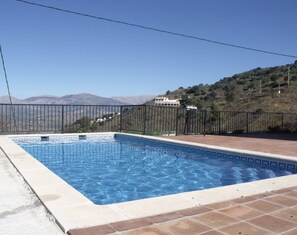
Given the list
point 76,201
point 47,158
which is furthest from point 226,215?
point 47,158

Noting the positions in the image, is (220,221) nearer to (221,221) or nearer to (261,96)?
(221,221)

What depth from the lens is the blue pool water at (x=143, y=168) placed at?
206 inches

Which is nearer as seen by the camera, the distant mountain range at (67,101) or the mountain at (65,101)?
the distant mountain range at (67,101)

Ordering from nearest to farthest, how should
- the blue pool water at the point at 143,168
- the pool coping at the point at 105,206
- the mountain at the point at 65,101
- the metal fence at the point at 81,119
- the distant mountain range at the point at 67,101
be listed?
the pool coping at the point at 105,206
the blue pool water at the point at 143,168
the metal fence at the point at 81,119
the distant mountain range at the point at 67,101
the mountain at the point at 65,101

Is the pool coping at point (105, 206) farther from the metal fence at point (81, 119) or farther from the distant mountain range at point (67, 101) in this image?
the distant mountain range at point (67, 101)

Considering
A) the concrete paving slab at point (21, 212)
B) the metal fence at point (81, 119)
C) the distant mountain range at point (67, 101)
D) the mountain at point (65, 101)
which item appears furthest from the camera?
the mountain at point (65, 101)

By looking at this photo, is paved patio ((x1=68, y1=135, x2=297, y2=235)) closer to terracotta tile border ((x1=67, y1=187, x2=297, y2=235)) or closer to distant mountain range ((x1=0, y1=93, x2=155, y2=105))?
terracotta tile border ((x1=67, y1=187, x2=297, y2=235))

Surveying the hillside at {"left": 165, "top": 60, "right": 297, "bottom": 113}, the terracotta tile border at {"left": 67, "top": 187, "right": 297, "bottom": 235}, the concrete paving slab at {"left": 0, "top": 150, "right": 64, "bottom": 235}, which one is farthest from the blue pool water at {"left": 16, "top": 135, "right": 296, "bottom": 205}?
the hillside at {"left": 165, "top": 60, "right": 297, "bottom": 113}

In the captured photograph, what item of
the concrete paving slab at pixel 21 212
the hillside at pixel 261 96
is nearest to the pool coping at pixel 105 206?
the concrete paving slab at pixel 21 212

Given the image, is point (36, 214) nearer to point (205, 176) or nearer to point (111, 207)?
point (111, 207)

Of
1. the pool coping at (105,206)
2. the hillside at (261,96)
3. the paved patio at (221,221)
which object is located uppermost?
the hillside at (261,96)

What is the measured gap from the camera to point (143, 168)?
22.3ft

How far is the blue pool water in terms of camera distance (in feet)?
17.2

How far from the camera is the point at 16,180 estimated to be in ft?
13.7
